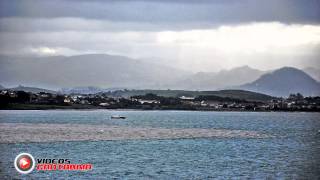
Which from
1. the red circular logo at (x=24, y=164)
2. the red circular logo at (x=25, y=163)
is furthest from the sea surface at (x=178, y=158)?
the red circular logo at (x=25, y=163)

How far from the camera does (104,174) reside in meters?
53.6

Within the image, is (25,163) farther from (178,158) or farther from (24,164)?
(178,158)

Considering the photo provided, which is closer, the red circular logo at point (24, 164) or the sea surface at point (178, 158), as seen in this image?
the red circular logo at point (24, 164)

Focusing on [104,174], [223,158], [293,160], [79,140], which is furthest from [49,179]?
[79,140]

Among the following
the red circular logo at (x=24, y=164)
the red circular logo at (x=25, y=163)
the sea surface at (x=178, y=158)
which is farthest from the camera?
the red circular logo at (x=25, y=163)

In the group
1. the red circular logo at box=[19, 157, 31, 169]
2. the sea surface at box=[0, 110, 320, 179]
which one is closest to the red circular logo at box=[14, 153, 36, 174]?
the red circular logo at box=[19, 157, 31, 169]

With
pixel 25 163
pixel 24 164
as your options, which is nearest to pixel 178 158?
pixel 25 163

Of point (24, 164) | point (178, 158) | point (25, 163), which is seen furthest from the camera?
point (178, 158)

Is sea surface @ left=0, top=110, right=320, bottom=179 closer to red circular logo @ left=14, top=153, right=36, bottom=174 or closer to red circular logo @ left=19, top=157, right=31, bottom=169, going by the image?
red circular logo @ left=14, top=153, right=36, bottom=174

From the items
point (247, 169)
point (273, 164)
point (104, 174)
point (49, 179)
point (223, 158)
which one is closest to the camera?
point (49, 179)

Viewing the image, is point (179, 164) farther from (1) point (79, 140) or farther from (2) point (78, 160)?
(1) point (79, 140)

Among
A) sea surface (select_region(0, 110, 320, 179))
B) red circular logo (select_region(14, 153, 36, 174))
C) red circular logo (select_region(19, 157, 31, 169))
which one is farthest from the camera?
red circular logo (select_region(19, 157, 31, 169))

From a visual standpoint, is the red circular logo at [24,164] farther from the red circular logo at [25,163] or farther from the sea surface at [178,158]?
the sea surface at [178,158]

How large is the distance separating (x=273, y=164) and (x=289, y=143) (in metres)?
28.2
